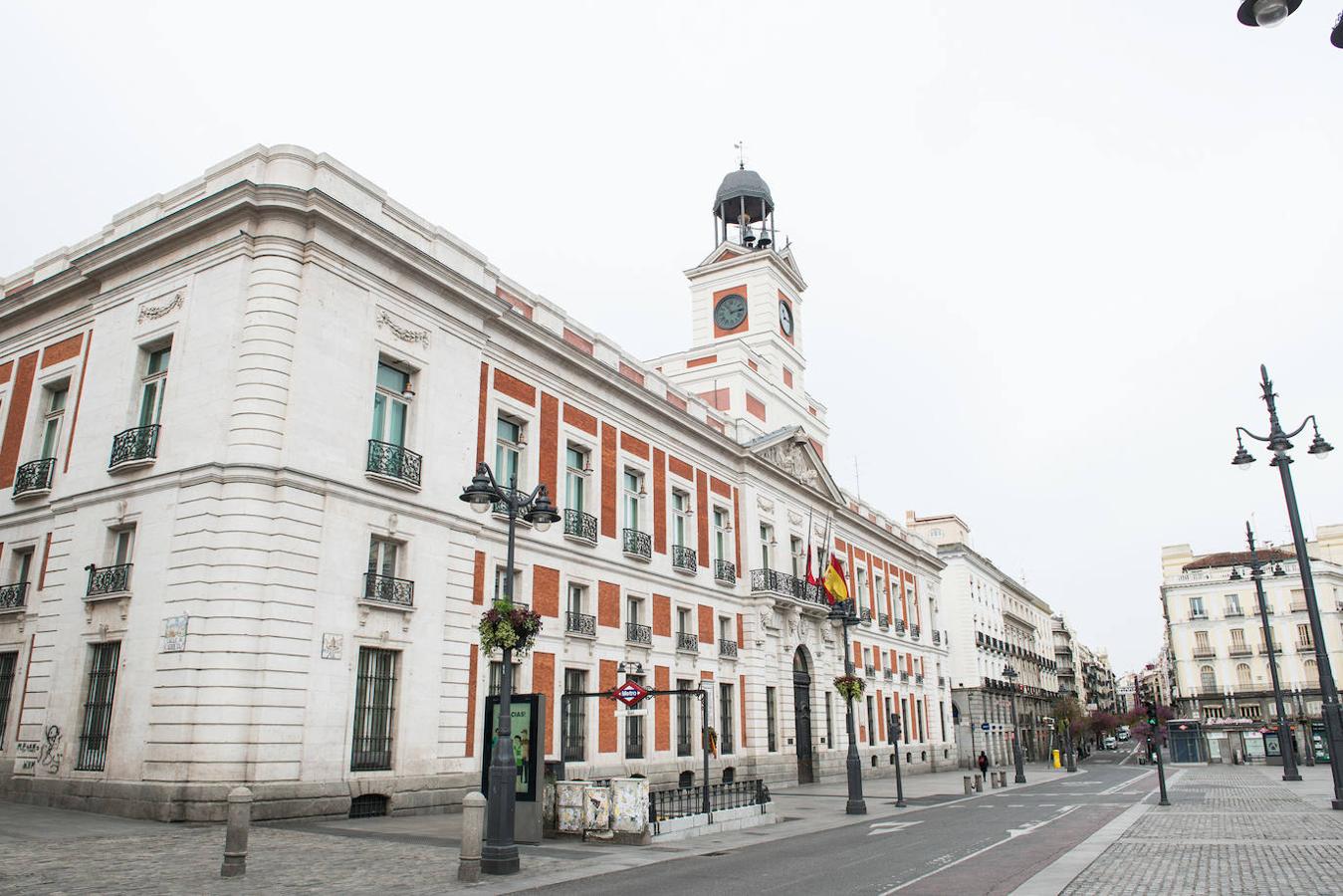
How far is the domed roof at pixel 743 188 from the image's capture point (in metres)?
46.7

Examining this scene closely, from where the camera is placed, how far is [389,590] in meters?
19.6

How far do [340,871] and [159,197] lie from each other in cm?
1630

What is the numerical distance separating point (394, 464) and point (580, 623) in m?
8.06

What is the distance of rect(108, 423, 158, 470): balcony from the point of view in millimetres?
18969

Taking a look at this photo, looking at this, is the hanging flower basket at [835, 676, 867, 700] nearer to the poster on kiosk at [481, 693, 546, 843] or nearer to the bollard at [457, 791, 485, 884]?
the poster on kiosk at [481, 693, 546, 843]

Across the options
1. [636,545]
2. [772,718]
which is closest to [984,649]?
[772,718]

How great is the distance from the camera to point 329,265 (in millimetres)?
19656

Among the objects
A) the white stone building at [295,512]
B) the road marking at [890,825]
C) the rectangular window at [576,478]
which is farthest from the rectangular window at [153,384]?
the road marking at [890,825]

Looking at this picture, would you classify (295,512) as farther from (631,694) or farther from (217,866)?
(217,866)

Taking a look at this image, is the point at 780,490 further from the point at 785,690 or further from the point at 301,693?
the point at 301,693

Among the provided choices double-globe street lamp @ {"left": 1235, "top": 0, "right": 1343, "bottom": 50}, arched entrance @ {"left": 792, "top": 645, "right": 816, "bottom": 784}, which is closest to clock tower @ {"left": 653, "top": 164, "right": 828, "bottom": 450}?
arched entrance @ {"left": 792, "top": 645, "right": 816, "bottom": 784}

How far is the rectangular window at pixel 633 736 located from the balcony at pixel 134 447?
14280mm

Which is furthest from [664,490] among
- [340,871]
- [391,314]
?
[340,871]

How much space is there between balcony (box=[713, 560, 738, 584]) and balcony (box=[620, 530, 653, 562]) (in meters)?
4.86
